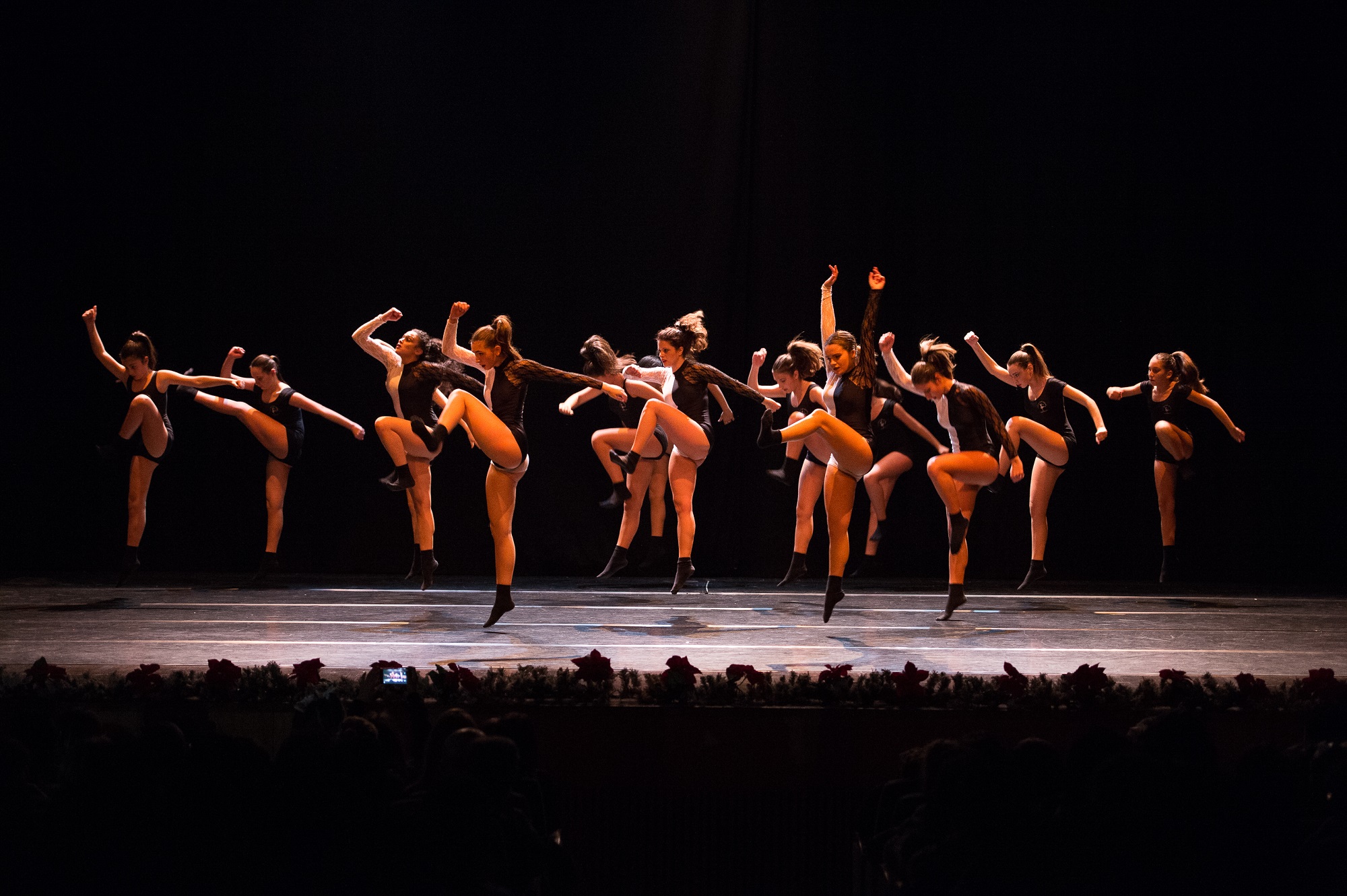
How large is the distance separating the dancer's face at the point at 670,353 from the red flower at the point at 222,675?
11.9 ft

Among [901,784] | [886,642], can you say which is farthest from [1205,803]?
[886,642]

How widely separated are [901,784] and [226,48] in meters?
7.96

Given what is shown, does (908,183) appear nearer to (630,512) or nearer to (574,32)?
(574,32)

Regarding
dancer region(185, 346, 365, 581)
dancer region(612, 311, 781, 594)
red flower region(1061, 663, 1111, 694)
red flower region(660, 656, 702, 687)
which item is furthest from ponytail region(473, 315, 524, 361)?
red flower region(1061, 663, 1111, 694)

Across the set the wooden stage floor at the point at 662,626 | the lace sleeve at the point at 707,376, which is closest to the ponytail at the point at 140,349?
the wooden stage floor at the point at 662,626

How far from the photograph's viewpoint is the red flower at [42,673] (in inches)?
134

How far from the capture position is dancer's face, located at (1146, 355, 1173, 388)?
7586 mm

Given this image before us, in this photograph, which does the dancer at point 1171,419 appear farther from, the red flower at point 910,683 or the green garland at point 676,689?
the red flower at point 910,683

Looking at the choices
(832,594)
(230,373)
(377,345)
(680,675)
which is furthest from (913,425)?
(230,373)

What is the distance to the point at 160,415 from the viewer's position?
7199 millimetres

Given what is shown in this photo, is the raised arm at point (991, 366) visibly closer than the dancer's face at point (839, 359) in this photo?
No

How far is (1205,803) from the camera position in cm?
200

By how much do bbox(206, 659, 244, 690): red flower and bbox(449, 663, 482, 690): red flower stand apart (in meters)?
0.68

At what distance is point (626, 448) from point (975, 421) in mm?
2290
